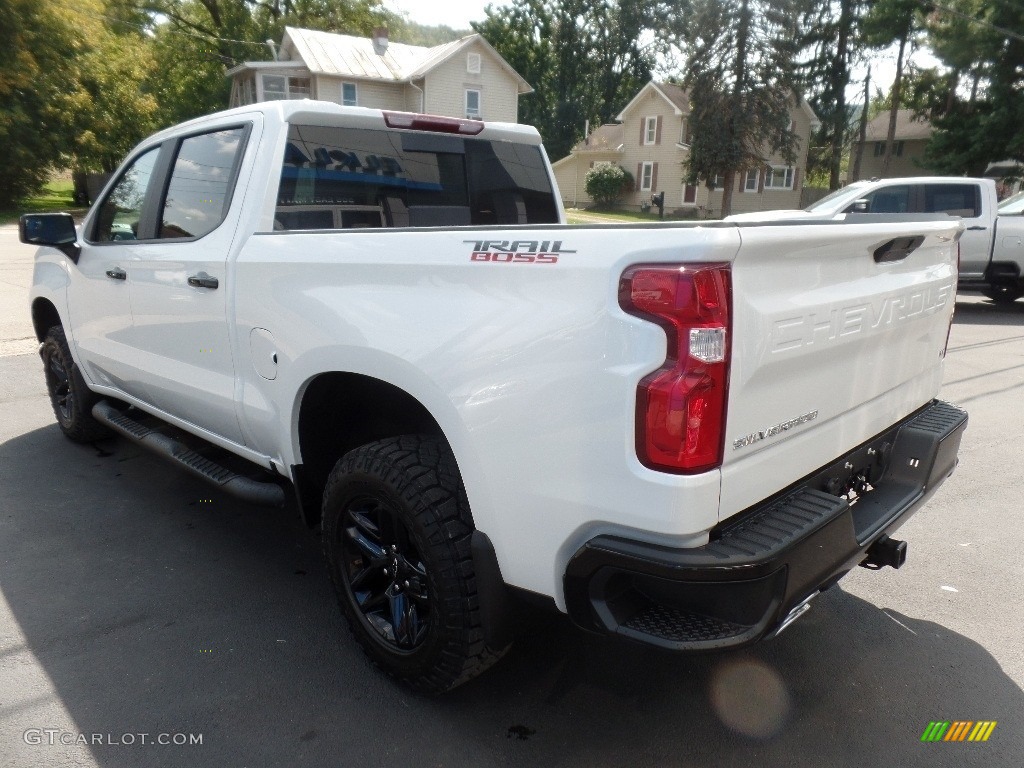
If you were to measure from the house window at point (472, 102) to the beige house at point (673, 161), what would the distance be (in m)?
6.52

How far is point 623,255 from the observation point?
184 cm

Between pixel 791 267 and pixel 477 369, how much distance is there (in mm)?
854

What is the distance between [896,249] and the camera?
2.43m

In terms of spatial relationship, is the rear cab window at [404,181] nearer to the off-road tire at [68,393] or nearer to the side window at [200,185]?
the side window at [200,185]

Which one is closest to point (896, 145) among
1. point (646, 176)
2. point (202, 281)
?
point (646, 176)

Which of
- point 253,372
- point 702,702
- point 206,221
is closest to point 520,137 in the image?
point 206,221

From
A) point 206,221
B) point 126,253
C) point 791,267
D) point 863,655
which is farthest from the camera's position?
point 126,253

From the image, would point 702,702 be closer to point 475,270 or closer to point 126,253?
point 475,270

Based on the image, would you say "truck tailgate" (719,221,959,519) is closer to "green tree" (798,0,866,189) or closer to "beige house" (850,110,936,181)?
"green tree" (798,0,866,189)

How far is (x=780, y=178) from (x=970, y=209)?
34.1 m

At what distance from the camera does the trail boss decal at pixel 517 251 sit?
1.99 meters

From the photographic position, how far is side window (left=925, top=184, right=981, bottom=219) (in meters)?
11.4

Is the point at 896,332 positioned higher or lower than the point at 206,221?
lower

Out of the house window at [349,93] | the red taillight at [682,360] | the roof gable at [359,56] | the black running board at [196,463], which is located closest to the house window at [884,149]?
the roof gable at [359,56]
